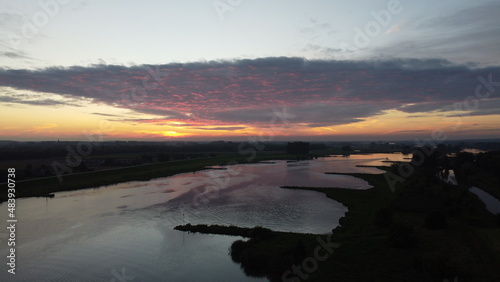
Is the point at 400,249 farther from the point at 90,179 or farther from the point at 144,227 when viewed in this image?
the point at 90,179

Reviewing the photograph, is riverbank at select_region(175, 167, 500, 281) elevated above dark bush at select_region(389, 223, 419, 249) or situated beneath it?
situated beneath

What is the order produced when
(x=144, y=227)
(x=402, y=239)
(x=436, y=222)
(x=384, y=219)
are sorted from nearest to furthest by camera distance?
(x=402, y=239) → (x=436, y=222) → (x=384, y=219) → (x=144, y=227)

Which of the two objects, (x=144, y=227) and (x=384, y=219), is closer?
(x=384, y=219)

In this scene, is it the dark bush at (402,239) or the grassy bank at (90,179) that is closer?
the dark bush at (402,239)

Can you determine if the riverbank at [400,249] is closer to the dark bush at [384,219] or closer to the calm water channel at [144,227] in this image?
the dark bush at [384,219]

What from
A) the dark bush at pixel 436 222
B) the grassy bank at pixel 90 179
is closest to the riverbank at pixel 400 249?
the dark bush at pixel 436 222

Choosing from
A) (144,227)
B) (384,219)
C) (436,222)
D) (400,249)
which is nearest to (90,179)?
(144,227)

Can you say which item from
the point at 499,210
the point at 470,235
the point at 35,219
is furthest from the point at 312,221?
A: the point at 35,219

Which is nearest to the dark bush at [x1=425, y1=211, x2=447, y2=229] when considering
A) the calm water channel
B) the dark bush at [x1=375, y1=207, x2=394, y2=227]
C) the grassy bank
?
the dark bush at [x1=375, y1=207, x2=394, y2=227]

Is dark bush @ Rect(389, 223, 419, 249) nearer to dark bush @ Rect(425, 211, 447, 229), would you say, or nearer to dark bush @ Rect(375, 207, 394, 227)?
dark bush @ Rect(375, 207, 394, 227)

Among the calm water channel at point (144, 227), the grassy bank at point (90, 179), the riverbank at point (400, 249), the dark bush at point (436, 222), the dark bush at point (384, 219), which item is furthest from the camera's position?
the grassy bank at point (90, 179)

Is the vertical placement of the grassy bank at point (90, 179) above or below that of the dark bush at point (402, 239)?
above

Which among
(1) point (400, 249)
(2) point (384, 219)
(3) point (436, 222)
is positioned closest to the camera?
(1) point (400, 249)
